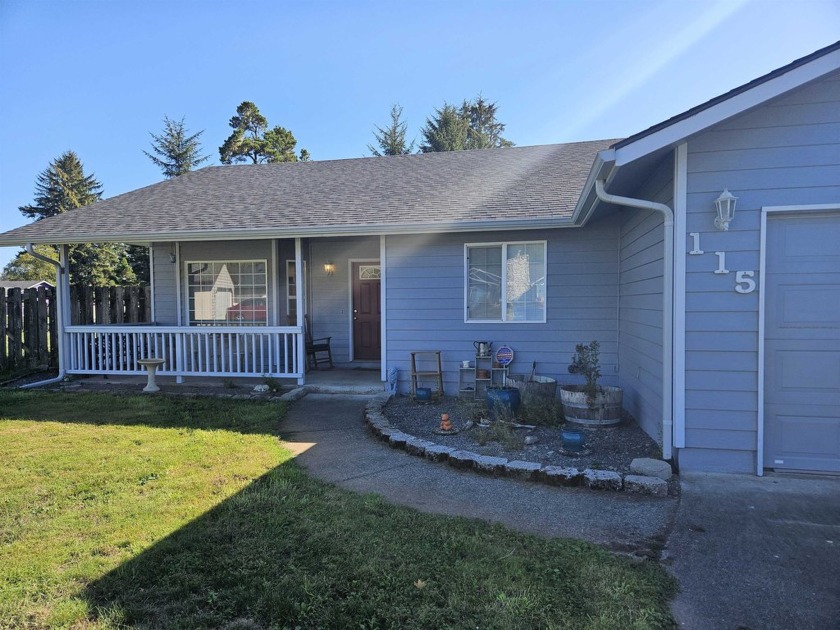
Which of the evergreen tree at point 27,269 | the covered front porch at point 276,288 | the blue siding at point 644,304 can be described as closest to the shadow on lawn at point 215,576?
the blue siding at point 644,304

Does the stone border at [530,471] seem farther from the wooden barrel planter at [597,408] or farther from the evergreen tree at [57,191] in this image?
the evergreen tree at [57,191]

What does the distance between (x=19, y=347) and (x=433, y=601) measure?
10.7 metres

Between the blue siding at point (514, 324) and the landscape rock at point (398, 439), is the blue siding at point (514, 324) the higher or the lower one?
the higher one

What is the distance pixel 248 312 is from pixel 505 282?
16.8ft

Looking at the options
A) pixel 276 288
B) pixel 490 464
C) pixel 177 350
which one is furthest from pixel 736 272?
pixel 177 350

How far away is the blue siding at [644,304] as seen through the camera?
4492 mm

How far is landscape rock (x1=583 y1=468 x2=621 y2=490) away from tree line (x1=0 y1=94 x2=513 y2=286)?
23.4 meters

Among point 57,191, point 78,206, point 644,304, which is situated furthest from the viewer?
point 57,191

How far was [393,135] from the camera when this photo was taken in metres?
25.6

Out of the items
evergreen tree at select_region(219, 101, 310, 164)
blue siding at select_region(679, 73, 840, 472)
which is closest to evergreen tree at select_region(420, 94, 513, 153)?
evergreen tree at select_region(219, 101, 310, 164)

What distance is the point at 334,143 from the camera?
28.8 metres

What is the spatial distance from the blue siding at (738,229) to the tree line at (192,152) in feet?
73.2

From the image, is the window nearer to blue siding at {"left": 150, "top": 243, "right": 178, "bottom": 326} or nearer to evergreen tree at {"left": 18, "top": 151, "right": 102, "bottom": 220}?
blue siding at {"left": 150, "top": 243, "right": 178, "bottom": 326}

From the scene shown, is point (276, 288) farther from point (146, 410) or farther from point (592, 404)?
point (592, 404)
